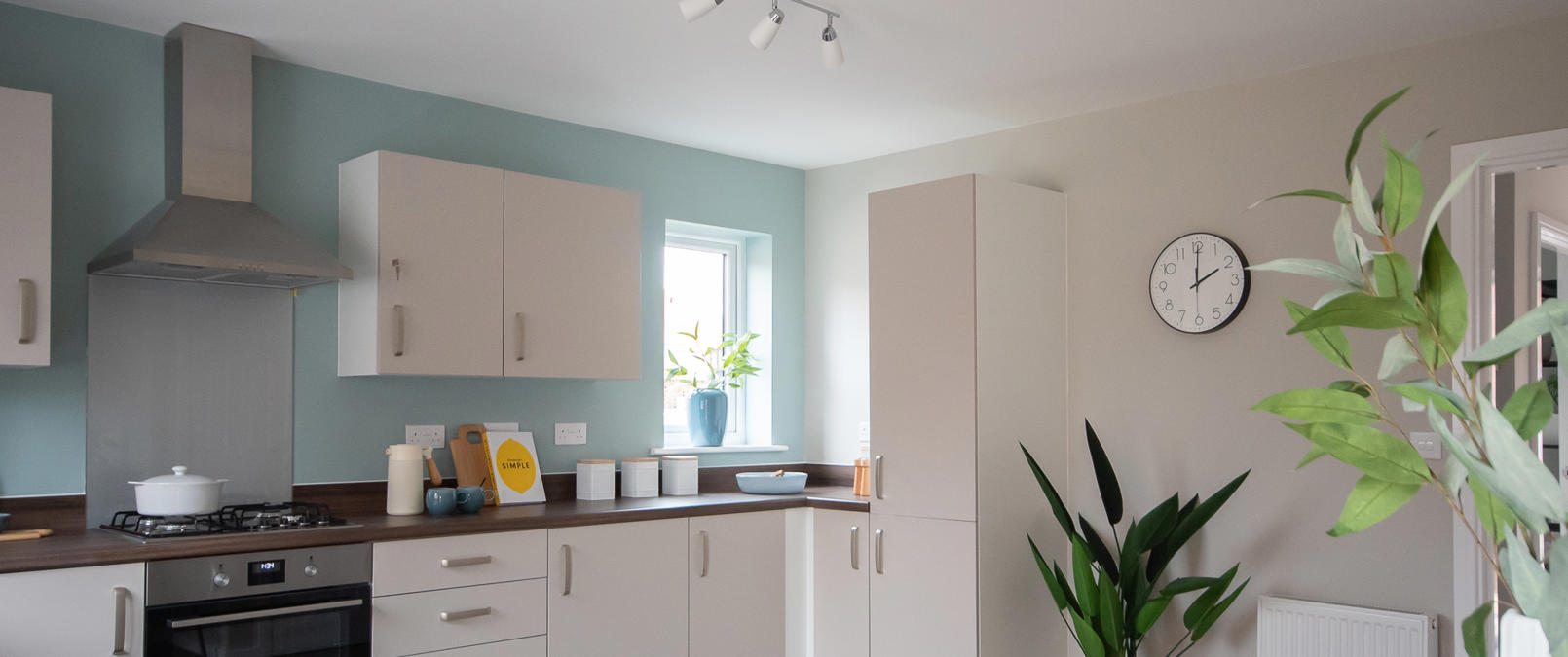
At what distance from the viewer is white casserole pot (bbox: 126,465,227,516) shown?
312cm

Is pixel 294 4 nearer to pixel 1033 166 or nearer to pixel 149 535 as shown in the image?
pixel 149 535

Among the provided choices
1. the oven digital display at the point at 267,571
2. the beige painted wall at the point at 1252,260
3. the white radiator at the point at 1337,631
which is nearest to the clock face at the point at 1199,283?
the beige painted wall at the point at 1252,260

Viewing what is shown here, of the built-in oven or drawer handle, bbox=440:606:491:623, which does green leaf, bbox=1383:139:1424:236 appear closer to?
the built-in oven

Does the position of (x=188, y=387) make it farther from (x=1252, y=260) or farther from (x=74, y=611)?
(x=1252, y=260)

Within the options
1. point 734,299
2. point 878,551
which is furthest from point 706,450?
point 878,551

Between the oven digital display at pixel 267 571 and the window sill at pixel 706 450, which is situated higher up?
the window sill at pixel 706 450

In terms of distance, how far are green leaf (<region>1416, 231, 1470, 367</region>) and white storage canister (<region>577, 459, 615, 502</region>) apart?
12.6ft

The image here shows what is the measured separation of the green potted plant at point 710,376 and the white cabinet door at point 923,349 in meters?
0.94

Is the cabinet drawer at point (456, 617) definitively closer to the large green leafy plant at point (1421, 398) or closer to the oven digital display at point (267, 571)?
the oven digital display at point (267, 571)

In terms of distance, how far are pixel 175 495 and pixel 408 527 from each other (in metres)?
0.64

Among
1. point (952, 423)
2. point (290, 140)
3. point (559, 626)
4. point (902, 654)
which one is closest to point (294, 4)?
point (290, 140)

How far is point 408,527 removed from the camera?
3.31m

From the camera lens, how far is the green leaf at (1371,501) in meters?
0.65

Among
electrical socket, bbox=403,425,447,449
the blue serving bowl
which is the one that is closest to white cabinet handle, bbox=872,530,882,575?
the blue serving bowl
